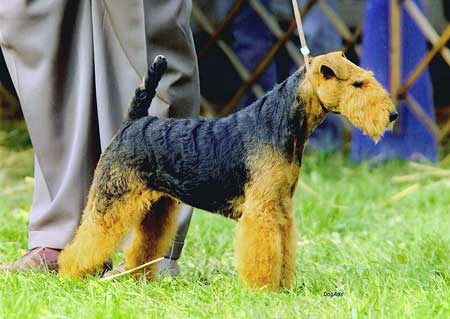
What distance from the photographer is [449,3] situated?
23.4 feet

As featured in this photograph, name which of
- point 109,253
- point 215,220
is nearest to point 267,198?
point 109,253

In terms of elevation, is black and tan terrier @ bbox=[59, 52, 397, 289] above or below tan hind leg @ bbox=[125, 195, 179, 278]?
above

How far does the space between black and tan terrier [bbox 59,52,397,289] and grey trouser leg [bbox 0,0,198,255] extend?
26 cm

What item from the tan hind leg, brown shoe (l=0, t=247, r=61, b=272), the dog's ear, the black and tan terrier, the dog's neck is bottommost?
A: brown shoe (l=0, t=247, r=61, b=272)

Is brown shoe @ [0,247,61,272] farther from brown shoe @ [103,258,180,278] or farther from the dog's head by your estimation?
the dog's head

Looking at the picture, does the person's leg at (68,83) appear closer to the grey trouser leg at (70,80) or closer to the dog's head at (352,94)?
the grey trouser leg at (70,80)

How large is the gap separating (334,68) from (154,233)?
2.60ft

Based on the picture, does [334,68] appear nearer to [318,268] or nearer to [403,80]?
[318,268]

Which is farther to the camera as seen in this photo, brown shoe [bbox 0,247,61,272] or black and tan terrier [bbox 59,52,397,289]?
brown shoe [bbox 0,247,61,272]

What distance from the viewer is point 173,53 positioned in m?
3.28

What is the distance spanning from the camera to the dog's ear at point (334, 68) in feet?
8.99

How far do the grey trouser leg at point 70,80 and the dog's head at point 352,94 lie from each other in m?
0.65

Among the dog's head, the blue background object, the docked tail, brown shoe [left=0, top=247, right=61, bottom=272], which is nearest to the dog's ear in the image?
the dog's head

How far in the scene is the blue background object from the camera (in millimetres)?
5562
